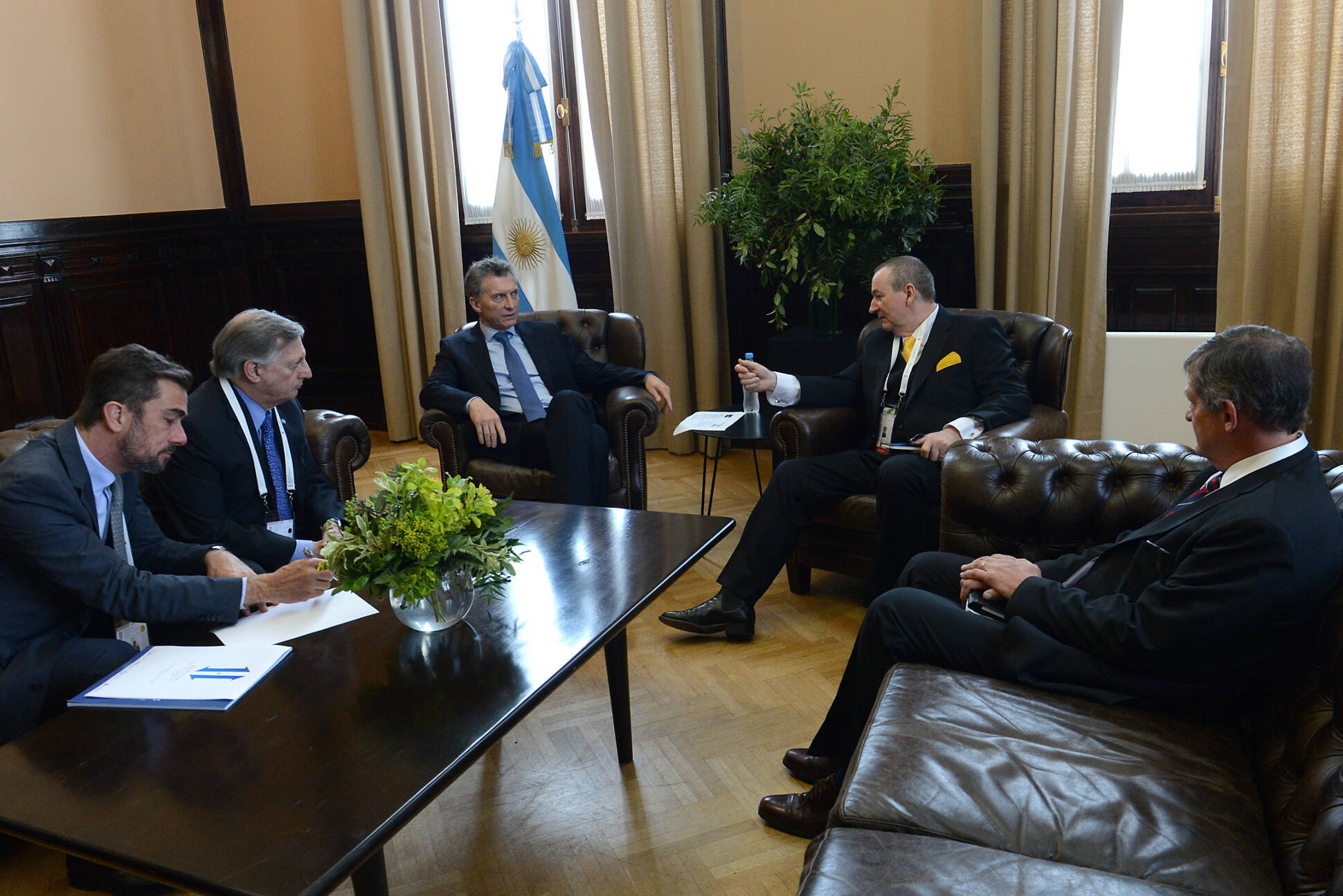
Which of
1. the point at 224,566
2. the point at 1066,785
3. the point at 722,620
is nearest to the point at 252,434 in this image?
the point at 224,566

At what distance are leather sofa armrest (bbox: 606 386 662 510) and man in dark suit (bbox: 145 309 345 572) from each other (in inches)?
46.6

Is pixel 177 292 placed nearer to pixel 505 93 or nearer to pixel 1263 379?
pixel 505 93

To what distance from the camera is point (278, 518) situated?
2.92 metres

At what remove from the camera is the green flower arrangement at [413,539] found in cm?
196

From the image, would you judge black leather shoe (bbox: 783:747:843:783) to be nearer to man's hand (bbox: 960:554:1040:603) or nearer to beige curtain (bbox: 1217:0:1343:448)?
man's hand (bbox: 960:554:1040:603)

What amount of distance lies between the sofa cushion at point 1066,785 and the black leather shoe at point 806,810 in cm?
38

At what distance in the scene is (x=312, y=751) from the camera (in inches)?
65.7

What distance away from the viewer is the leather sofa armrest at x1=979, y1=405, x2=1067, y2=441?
10.5 ft

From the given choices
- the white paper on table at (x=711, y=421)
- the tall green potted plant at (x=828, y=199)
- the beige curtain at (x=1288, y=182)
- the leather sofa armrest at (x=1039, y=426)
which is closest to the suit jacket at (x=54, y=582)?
the white paper on table at (x=711, y=421)

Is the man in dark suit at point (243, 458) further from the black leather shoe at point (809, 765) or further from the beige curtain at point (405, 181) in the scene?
the beige curtain at point (405, 181)

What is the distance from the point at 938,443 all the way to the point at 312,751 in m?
2.13

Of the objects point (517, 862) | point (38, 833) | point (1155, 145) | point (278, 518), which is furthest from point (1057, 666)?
point (1155, 145)

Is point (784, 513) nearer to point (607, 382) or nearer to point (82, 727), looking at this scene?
point (607, 382)

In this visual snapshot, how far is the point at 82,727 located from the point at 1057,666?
1.73m
